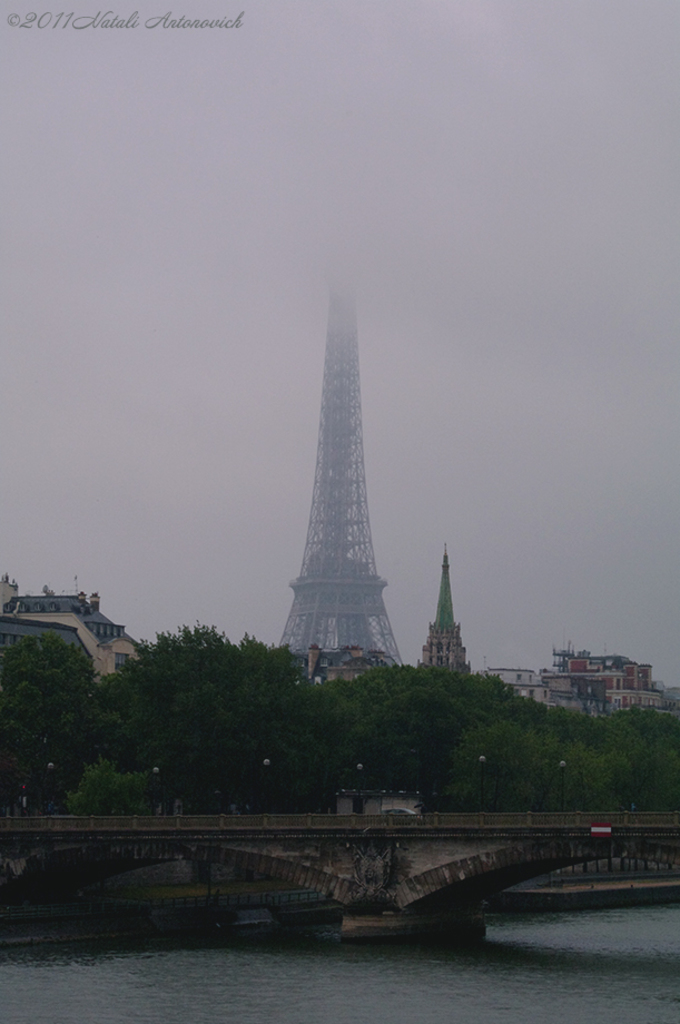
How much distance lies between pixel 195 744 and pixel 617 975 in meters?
45.5

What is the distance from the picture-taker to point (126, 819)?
94.4m

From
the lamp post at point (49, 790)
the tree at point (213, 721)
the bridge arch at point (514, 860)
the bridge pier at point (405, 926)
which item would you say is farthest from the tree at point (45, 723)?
the bridge arch at point (514, 860)

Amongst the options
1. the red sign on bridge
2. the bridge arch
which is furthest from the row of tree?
the red sign on bridge

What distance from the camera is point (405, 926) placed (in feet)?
299

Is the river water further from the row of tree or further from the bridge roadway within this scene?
the row of tree

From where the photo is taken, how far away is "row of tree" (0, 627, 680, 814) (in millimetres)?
119062

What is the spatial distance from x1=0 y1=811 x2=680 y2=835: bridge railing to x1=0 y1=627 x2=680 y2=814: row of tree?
1037 centimetres

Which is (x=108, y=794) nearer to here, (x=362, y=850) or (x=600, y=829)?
(x=362, y=850)

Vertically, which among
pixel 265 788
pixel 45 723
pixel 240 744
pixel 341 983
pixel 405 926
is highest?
pixel 45 723

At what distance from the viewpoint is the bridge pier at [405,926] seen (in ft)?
295

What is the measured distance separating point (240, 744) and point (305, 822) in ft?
85.1

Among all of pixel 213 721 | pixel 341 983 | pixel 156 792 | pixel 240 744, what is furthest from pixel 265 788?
pixel 341 983

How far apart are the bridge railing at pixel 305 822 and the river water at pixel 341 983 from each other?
6.25 meters

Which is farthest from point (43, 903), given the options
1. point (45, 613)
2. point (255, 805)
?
point (45, 613)
